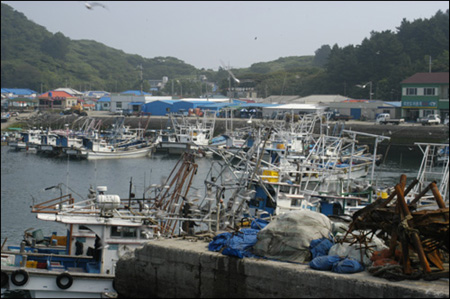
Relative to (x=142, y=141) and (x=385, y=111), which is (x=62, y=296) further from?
(x=385, y=111)

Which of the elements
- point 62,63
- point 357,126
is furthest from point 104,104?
point 62,63

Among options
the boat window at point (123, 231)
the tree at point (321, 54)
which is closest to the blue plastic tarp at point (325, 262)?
the boat window at point (123, 231)

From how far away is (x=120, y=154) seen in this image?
3909 centimetres

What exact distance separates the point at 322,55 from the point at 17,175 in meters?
96.4

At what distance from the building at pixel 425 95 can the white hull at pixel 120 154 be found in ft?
63.8

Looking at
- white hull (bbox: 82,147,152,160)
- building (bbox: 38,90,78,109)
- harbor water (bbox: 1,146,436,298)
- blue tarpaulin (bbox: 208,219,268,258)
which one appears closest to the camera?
blue tarpaulin (bbox: 208,219,268,258)

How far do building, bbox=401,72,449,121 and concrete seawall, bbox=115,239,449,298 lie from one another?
38.6 meters

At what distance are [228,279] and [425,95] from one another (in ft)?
134

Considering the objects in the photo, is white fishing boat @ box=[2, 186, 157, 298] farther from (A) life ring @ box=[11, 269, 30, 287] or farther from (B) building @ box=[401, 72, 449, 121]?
(B) building @ box=[401, 72, 449, 121]

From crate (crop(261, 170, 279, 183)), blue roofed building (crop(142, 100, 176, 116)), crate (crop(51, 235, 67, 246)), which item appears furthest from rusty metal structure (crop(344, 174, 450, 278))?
blue roofed building (crop(142, 100, 176, 116))

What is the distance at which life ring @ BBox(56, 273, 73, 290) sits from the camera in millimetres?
10070

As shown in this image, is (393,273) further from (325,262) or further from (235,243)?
(235,243)

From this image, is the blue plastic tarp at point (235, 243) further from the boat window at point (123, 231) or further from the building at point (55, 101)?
the building at point (55, 101)

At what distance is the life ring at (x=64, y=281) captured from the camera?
10.1 meters
